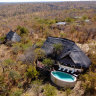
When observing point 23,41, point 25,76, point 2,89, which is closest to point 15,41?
point 23,41

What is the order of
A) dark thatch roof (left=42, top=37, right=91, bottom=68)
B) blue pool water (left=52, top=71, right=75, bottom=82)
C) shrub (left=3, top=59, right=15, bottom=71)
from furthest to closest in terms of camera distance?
dark thatch roof (left=42, top=37, right=91, bottom=68), shrub (left=3, top=59, right=15, bottom=71), blue pool water (left=52, top=71, right=75, bottom=82)

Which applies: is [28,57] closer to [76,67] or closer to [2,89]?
[2,89]

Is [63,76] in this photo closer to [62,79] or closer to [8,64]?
[62,79]

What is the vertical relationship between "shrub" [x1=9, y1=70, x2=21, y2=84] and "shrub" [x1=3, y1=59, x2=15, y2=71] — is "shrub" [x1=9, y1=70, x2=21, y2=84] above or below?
below

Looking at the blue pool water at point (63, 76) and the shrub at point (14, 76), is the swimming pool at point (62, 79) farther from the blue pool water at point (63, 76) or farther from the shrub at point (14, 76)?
the shrub at point (14, 76)

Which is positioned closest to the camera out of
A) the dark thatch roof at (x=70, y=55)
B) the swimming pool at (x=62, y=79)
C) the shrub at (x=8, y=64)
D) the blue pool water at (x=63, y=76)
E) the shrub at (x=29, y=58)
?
the swimming pool at (x=62, y=79)

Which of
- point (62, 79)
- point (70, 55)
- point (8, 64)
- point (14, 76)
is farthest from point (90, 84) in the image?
point (8, 64)

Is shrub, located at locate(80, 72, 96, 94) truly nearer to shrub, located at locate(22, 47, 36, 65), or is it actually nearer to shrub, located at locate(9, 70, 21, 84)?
shrub, located at locate(22, 47, 36, 65)

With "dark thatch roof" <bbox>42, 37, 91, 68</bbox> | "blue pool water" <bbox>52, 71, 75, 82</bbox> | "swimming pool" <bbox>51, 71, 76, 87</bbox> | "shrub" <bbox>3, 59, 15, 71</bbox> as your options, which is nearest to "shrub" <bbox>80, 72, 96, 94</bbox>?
"swimming pool" <bbox>51, 71, 76, 87</bbox>

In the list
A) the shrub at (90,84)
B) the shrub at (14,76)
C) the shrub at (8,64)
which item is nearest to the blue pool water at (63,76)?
the shrub at (90,84)
